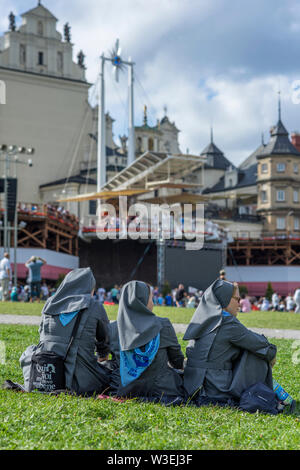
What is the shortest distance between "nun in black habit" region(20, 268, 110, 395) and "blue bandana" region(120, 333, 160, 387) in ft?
1.24

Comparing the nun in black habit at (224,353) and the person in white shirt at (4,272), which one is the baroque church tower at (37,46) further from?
the nun in black habit at (224,353)

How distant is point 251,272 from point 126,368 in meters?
50.9

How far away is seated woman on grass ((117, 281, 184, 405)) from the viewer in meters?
6.37

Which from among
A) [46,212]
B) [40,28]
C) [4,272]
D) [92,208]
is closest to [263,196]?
[92,208]

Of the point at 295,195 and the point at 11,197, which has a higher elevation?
the point at 295,195

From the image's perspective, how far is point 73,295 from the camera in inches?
266

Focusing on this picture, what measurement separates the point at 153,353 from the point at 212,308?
81 cm

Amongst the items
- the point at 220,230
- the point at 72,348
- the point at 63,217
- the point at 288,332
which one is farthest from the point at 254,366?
the point at 220,230

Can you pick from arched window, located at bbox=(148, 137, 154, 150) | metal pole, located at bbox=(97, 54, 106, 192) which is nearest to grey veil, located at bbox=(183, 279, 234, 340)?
metal pole, located at bbox=(97, 54, 106, 192)

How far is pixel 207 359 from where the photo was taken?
6.64m

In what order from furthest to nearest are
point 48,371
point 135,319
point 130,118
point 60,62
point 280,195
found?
point 280,195, point 60,62, point 130,118, point 48,371, point 135,319

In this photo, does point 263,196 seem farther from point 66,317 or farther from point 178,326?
point 66,317
